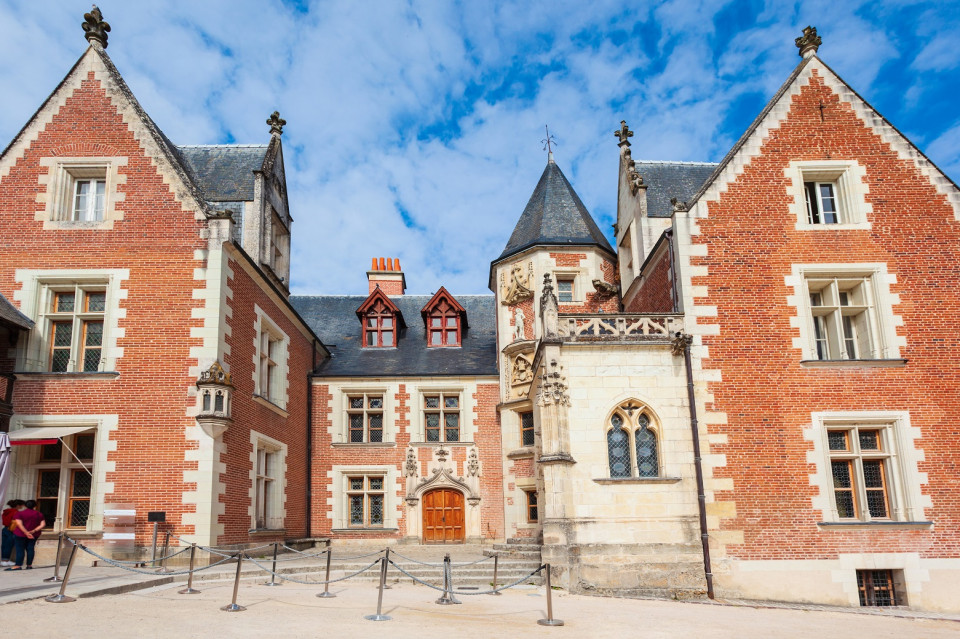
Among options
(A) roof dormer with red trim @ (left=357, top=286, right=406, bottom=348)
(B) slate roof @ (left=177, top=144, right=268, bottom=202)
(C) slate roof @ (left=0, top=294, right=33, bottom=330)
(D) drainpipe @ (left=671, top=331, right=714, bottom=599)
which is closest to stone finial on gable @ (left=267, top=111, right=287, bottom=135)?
(B) slate roof @ (left=177, top=144, right=268, bottom=202)

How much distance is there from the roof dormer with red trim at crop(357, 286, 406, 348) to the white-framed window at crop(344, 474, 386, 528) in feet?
15.0

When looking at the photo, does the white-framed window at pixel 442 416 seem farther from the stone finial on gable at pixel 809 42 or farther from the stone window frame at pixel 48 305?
the stone finial on gable at pixel 809 42

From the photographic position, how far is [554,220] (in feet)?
72.8

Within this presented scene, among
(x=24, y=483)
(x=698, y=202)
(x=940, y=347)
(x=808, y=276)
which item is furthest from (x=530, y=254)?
(x=24, y=483)

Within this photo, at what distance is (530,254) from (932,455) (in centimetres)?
1131

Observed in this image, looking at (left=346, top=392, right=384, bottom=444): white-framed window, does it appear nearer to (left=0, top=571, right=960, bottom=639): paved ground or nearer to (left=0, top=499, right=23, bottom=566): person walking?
(left=0, top=571, right=960, bottom=639): paved ground

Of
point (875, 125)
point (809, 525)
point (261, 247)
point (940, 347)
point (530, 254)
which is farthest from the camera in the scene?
point (530, 254)

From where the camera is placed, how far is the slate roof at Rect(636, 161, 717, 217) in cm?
1980

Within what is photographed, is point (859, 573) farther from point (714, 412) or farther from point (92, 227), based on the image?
point (92, 227)

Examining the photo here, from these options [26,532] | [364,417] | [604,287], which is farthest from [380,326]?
[26,532]

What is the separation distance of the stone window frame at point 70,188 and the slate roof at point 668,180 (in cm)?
1262

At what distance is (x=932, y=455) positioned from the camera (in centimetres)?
1402

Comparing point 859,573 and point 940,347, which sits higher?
point 940,347

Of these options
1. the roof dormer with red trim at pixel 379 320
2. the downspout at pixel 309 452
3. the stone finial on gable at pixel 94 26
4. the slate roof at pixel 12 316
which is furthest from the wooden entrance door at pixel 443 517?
the stone finial on gable at pixel 94 26
